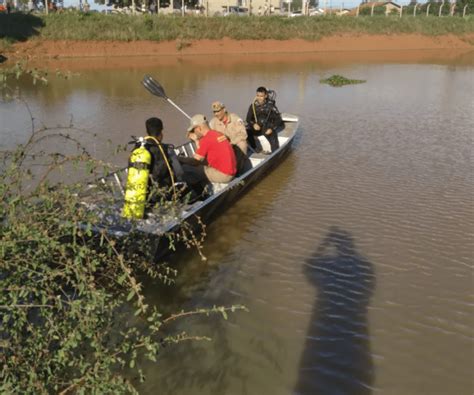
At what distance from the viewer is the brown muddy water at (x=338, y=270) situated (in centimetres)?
461

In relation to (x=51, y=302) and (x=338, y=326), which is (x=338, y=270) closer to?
(x=338, y=326)

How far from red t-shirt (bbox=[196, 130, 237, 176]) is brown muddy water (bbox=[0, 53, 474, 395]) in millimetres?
928

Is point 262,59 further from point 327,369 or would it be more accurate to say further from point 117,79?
point 327,369

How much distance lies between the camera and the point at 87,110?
1669 centimetres

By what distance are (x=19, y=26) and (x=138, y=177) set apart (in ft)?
106

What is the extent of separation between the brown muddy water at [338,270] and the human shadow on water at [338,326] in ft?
0.05

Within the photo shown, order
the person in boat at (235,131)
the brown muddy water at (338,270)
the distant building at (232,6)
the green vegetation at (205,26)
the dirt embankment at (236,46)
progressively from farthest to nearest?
the distant building at (232,6), the green vegetation at (205,26), the dirt embankment at (236,46), the person in boat at (235,131), the brown muddy water at (338,270)

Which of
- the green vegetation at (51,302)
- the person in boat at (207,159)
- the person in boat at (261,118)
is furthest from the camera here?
the person in boat at (261,118)

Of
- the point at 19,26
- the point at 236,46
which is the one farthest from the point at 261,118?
the point at 236,46

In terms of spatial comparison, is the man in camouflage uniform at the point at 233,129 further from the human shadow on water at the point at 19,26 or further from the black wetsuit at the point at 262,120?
the human shadow on water at the point at 19,26

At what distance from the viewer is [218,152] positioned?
7.60 meters

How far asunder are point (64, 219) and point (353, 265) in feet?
13.2

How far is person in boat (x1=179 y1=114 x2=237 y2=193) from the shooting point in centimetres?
735

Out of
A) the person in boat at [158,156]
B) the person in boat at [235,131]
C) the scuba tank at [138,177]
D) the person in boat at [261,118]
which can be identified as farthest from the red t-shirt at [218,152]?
the person in boat at [261,118]
